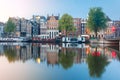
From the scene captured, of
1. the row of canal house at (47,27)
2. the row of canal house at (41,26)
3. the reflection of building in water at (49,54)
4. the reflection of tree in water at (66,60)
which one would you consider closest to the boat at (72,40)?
the row of canal house at (47,27)

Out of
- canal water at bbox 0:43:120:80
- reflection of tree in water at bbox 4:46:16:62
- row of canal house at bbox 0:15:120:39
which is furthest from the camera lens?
row of canal house at bbox 0:15:120:39

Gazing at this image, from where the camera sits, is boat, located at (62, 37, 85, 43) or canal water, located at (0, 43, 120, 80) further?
boat, located at (62, 37, 85, 43)

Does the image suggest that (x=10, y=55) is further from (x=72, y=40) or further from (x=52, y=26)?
(x=52, y=26)

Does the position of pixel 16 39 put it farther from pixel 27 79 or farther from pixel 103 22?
pixel 27 79

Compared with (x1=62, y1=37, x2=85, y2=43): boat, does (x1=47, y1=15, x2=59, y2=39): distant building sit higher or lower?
higher

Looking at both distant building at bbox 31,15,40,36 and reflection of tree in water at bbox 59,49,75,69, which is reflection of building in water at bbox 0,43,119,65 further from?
distant building at bbox 31,15,40,36

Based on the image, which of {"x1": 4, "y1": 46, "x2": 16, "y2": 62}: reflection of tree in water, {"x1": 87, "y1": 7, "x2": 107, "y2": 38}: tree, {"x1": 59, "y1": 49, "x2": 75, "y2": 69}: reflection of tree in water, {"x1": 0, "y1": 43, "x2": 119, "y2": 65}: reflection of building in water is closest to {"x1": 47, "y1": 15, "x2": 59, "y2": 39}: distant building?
{"x1": 87, "y1": 7, "x2": 107, "y2": 38}: tree

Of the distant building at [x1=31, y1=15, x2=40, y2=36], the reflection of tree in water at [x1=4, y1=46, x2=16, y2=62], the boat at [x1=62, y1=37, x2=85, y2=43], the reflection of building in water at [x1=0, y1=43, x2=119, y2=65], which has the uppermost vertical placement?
the distant building at [x1=31, y1=15, x2=40, y2=36]

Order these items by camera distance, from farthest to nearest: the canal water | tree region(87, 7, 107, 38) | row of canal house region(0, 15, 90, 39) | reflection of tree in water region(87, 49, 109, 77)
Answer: row of canal house region(0, 15, 90, 39) < tree region(87, 7, 107, 38) < reflection of tree in water region(87, 49, 109, 77) < the canal water

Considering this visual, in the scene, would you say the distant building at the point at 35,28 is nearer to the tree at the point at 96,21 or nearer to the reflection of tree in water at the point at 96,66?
the tree at the point at 96,21

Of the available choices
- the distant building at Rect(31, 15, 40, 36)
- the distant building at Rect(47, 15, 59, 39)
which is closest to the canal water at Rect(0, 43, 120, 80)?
the distant building at Rect(47, 15, 59, 39)

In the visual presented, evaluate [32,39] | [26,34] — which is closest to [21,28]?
[26,34]

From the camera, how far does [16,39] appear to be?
304 feet

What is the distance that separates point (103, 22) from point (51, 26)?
3169cm
